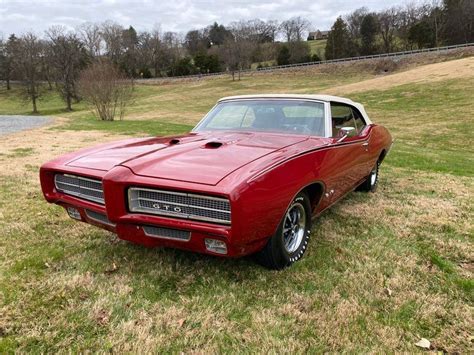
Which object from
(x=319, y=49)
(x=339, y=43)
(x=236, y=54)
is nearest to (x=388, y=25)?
(x=339, y=43)

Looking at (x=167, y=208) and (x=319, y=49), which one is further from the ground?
(x=319, y=49)

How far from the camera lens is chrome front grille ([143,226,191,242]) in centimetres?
264

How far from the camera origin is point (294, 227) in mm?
3271

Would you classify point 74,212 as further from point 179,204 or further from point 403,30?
point 403,30

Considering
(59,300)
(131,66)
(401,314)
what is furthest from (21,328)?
(131,66)

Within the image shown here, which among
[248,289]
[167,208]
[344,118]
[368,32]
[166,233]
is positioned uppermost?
[368,32]

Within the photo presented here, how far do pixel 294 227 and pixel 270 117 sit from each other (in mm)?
1418

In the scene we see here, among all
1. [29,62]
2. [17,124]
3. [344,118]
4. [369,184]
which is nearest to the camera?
[344,118]

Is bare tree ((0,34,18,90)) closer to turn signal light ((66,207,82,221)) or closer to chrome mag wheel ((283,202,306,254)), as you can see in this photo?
turn signal light ((66,207,82,221))

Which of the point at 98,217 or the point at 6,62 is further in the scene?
the point at 6,62

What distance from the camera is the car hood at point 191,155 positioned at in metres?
2.68

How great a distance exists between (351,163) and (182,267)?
2138 mm

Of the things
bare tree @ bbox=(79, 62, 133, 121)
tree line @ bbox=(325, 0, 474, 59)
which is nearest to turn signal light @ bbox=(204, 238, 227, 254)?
bare tree @ bbox=(79, 62, 133, 121)

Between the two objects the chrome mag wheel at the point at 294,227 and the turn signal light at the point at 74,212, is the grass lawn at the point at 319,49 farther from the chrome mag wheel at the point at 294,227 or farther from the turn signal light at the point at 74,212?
the turn signal light at the point at 74,212
